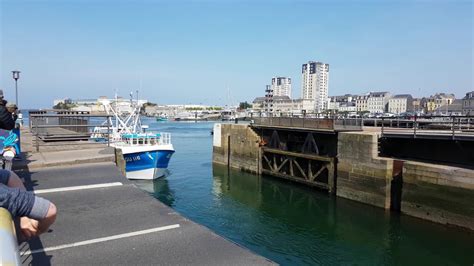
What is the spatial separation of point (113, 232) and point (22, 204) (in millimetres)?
3355

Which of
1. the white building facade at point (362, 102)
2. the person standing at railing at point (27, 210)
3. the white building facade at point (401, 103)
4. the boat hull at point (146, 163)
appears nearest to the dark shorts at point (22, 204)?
the person standing at railing at point (27, 210)

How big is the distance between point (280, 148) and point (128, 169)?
35.7 feet

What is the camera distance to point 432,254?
492 inches

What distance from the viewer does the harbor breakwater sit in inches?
549

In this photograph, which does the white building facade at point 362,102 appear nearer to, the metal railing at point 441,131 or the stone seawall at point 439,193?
the metal railing at point 441,131

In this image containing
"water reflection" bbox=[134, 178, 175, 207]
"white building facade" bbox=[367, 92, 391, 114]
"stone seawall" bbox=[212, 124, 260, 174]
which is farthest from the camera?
"white building facade" bbox=[367, 92, 391, 114]

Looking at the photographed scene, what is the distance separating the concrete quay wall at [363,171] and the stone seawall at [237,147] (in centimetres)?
917

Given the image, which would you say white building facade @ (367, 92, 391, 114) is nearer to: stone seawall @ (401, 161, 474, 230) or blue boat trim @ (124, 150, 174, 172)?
blue boat trim @ (124, 150, 174, 172)

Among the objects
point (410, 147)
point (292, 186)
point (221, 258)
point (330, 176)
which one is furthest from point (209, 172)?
point (221, 258)

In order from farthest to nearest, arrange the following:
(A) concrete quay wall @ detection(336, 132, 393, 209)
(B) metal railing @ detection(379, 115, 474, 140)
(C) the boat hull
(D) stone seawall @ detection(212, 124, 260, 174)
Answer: (D) stone seawall @ detection(212, 124, 260, 174) < (C) the boat hull < (A) concrete quay wall @ detection(336, 132, 393, 209) < (B) metal railing @ detection(379, 115, 474, 140)

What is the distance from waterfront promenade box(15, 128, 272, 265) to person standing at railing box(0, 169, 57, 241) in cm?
224

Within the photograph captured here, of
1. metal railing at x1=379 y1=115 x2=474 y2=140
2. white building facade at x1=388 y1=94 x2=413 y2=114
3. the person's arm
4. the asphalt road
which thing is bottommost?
the asphalt road

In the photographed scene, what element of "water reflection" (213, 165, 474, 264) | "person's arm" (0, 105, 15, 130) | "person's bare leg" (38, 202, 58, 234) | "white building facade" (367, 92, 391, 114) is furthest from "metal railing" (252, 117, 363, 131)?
"white building facade" (367, 92, 391, 114)

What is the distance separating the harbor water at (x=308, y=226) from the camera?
1241 cm
